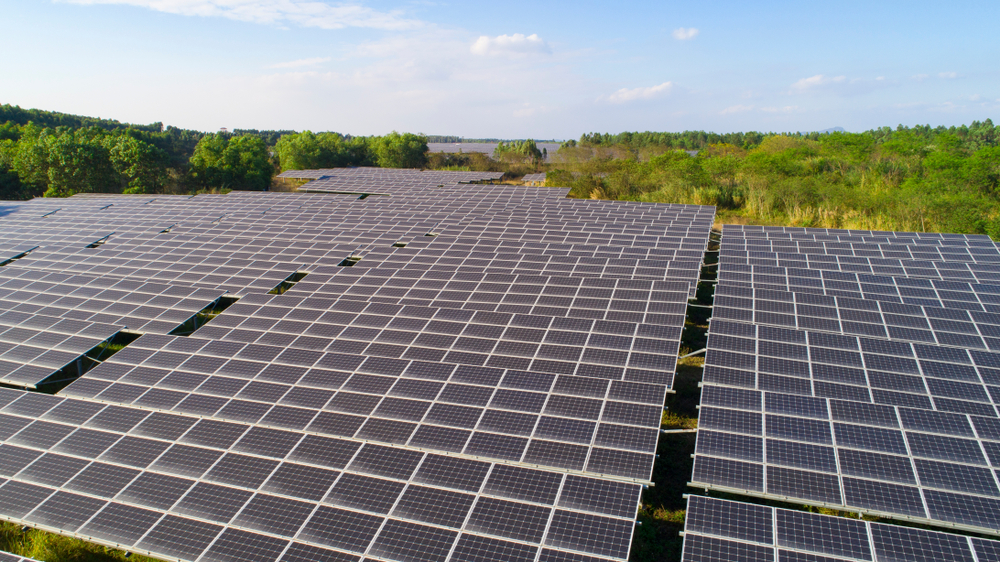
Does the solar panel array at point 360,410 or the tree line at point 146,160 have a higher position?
the tree line at point 146,160

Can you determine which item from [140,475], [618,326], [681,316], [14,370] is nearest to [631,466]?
[618,326]

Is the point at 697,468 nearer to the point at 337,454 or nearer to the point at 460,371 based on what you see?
the point at 460,371

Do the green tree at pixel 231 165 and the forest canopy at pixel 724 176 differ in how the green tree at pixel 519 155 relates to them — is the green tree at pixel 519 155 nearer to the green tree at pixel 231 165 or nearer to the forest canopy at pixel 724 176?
the forest canopy at pixel 724 176

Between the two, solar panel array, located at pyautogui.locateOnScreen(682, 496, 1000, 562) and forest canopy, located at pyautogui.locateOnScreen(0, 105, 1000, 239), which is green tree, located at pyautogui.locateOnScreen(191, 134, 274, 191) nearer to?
forest canopy, located at pyautogui.locateOnScreen(0, 105, 1000, 239)

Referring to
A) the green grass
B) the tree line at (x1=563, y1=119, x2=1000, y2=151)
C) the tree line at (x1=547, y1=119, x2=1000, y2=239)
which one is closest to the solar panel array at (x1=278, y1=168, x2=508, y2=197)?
the tree line at (x1=547, y1=119, x2=1000, y2=239)

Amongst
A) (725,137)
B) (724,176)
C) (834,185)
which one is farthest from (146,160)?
(725,137)

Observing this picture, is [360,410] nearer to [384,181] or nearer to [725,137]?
[384,181]

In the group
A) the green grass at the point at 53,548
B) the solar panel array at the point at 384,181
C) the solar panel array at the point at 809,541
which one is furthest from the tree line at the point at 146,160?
the solar panel array at the point at 809,541
